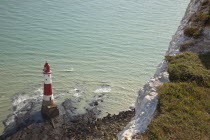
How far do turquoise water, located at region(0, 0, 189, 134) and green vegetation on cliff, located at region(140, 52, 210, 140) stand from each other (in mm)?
9149

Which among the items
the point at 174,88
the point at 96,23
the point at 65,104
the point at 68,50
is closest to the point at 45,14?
the point at 96,23

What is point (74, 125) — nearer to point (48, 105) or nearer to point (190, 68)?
point (48, 105)

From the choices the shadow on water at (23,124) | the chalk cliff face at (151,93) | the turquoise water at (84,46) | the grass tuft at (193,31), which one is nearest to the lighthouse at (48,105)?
the shadow on water at (23,124)

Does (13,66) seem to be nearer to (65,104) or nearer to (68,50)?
(68,50)

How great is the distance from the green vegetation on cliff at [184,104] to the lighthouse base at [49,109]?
29.5ft

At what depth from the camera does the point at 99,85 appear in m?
23.5

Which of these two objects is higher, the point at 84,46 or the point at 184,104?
the point at 184,104

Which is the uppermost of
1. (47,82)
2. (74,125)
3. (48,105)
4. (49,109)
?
(47,82)

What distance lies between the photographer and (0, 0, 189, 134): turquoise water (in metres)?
22.8

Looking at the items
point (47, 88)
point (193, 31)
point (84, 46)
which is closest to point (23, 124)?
point (47, 88)

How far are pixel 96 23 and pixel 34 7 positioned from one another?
11.6m

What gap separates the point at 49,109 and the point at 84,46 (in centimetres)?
1465

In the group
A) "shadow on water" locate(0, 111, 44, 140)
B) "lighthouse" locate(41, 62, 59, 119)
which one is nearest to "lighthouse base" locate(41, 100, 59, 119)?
"lighthouse" locate(41, 62, 59, 119)

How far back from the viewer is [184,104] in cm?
970
